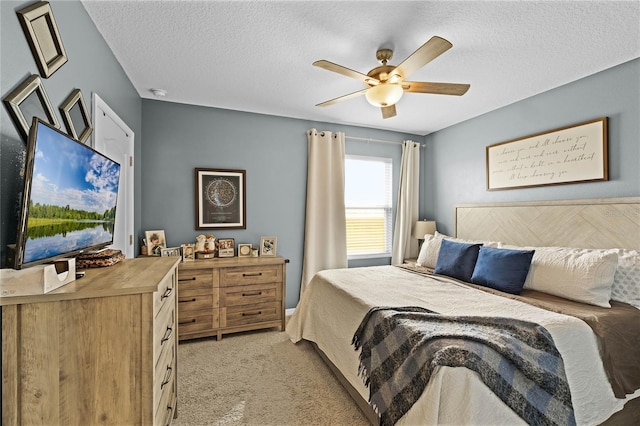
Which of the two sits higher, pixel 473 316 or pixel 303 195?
pixel 303 195

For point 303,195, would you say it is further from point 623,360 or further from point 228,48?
point 623,360

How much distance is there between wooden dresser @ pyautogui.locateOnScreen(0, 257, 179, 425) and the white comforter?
3.93ft

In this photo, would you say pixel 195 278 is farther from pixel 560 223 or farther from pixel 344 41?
pixel 560 223

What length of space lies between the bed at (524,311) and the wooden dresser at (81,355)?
3.93 feet

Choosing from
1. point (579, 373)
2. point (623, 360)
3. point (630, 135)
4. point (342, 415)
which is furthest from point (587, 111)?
point (342, 415)

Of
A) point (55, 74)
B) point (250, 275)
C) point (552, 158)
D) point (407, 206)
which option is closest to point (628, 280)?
point (552, 158)

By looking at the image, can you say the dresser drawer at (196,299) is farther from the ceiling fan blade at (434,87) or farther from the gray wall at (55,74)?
the ceiling fan blade at (434,87)

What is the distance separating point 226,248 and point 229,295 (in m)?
0.61

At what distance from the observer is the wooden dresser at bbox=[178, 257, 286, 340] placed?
307cm

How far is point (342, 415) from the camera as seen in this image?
2.00 metres

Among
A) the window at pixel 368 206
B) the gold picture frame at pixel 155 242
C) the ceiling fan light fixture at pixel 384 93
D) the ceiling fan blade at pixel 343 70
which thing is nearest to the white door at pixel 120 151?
the gold picture frame at pixel 155 242

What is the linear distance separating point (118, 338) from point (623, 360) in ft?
8.78

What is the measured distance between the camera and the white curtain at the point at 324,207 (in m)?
4.02

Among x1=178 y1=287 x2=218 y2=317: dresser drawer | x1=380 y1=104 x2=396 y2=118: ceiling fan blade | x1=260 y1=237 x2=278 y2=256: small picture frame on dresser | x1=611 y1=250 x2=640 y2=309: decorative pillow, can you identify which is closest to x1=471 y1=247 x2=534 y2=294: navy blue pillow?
x1=611 y1=250 x2=640 y2=309: decorative pillow
